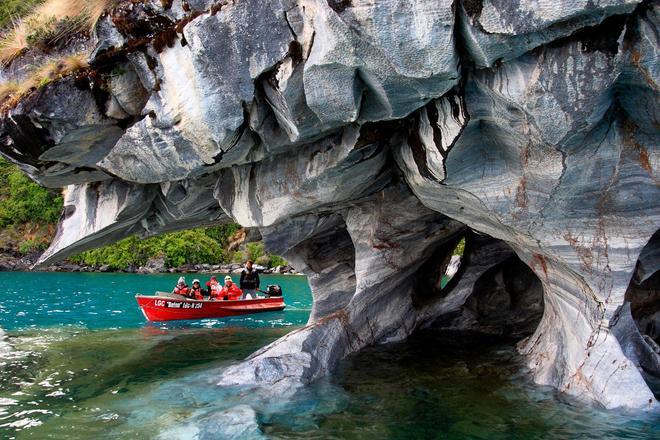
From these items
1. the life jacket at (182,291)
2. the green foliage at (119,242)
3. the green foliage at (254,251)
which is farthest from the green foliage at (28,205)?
Result: the life jacket at (182,291)

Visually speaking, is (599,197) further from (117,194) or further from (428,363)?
(117,194)

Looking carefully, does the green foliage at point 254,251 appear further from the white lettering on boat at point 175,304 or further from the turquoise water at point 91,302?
the white lettering on boat at point 175,304

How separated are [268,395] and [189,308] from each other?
12214 mm

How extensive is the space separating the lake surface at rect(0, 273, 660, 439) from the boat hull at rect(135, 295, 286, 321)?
270 cm

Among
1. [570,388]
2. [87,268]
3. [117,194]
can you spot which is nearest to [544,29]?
[570,388]

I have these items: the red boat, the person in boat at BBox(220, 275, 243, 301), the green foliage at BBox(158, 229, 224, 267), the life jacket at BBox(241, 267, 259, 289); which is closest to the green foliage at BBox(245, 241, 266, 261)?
the green foliage at BBox(158, 229, 224, 267)

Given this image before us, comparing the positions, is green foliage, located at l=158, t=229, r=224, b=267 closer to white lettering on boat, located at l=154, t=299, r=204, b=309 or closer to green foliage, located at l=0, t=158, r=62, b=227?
green foliage, located at l=0, t=158, r=62, b=227

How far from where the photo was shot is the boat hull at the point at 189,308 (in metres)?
21.2

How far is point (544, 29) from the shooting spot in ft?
22.9

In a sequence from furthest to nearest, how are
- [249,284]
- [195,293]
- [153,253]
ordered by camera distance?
[153,253] < [249,284] < [195,293]

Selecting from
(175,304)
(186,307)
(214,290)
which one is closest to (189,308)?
(186,307)

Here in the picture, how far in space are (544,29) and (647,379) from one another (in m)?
7.06

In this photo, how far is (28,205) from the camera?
57562mm

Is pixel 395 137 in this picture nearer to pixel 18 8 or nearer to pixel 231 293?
pixel 18 8
